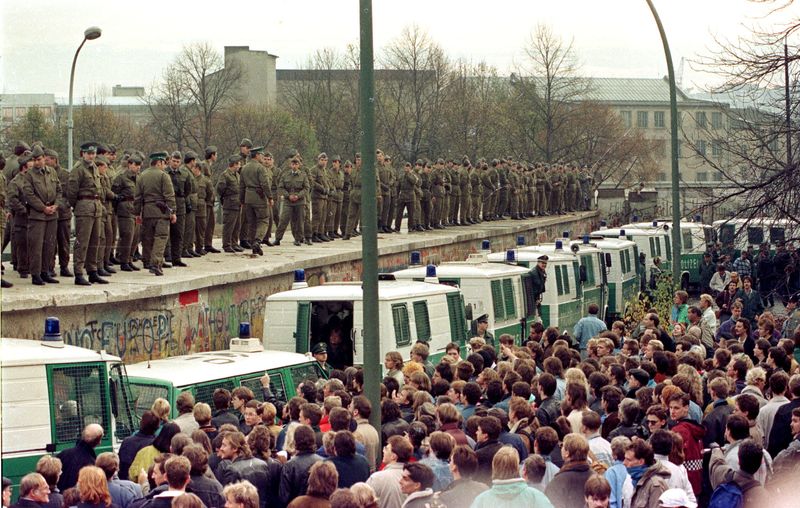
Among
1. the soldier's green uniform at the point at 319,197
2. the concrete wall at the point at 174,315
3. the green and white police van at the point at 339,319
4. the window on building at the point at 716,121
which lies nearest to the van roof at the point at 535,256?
the concrete wall at the point at 174,315

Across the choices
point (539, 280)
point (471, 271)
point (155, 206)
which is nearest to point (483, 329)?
Answer: point (471, 271)

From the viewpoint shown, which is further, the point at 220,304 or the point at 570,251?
the point at 570,251

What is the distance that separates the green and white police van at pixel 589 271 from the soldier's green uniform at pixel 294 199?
4682 millimetres

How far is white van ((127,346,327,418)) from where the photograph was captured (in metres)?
Result: 12.6

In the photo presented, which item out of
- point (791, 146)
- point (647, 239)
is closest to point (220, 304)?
point (791, 146)

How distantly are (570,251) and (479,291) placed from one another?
6358 millimetres

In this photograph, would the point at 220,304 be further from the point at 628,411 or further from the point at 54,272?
the point at 628,411

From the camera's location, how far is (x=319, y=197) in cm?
2842

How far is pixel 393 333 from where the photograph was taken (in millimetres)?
17250

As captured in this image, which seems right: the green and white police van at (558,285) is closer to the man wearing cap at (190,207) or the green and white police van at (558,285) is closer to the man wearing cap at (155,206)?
the man wearing cap at (190,207)

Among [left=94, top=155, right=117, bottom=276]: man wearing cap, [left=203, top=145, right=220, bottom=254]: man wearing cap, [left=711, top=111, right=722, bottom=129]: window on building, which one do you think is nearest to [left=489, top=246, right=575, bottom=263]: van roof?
[left=711, top=111, right=722, bottom=129]: window on building

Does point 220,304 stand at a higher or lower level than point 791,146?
lower

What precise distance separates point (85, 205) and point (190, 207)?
3895 mm

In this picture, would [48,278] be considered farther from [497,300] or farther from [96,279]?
[497,300]
